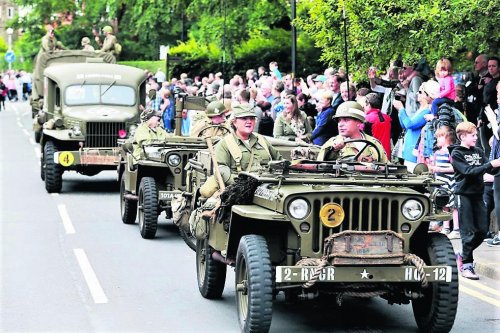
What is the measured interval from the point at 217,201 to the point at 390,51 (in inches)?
334

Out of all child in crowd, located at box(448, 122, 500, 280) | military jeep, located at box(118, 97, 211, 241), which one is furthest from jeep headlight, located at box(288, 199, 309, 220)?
military jeep, located at box(118, 97, 211, 241)

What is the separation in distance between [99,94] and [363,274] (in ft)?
48.3

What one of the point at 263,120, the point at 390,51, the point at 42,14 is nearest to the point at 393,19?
the point at 390,51

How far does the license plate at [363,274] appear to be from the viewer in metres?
8.73

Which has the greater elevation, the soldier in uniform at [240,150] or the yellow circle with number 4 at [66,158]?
the soldier in uniform at [240,150]

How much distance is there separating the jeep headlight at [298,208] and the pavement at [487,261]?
160 inches

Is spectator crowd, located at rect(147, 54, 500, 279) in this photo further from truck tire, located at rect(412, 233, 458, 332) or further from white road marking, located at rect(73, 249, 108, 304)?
truck tire, located at rect(412, 233, 458, 332)

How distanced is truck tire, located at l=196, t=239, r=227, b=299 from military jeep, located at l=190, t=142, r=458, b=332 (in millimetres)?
1028

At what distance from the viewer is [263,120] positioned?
21.9m

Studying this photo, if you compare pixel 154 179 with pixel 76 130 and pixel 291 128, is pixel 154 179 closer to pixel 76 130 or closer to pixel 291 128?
pixel 291 128

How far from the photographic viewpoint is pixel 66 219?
17.4 meters

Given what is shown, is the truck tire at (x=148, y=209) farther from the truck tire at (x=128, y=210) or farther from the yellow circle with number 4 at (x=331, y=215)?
the yellow circle with number 4 at (x=331, y=215)

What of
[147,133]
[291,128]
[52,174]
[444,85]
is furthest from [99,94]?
[444,85]

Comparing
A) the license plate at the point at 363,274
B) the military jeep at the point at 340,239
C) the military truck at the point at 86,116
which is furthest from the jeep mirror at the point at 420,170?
the military truck at the point at 86,116
